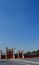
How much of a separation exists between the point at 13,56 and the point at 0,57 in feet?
13.6

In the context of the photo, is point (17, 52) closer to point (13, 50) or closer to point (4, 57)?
point (13, 50)

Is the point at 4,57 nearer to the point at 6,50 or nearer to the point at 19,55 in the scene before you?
the point at 6,50

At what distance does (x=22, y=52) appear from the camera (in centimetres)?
4188

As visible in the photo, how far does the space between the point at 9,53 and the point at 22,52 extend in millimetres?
4333

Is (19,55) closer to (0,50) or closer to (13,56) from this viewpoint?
(13,56)

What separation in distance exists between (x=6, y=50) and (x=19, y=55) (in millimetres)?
4628

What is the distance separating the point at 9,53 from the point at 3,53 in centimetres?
199

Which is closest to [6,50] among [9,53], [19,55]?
[9,53]

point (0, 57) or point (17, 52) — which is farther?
point (17, 52)

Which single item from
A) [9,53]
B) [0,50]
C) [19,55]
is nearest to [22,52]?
[19,55]

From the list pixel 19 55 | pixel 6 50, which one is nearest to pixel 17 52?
pixel 19 55

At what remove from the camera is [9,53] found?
4153cm

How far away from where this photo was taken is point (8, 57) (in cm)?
4066

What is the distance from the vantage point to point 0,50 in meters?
40.5
